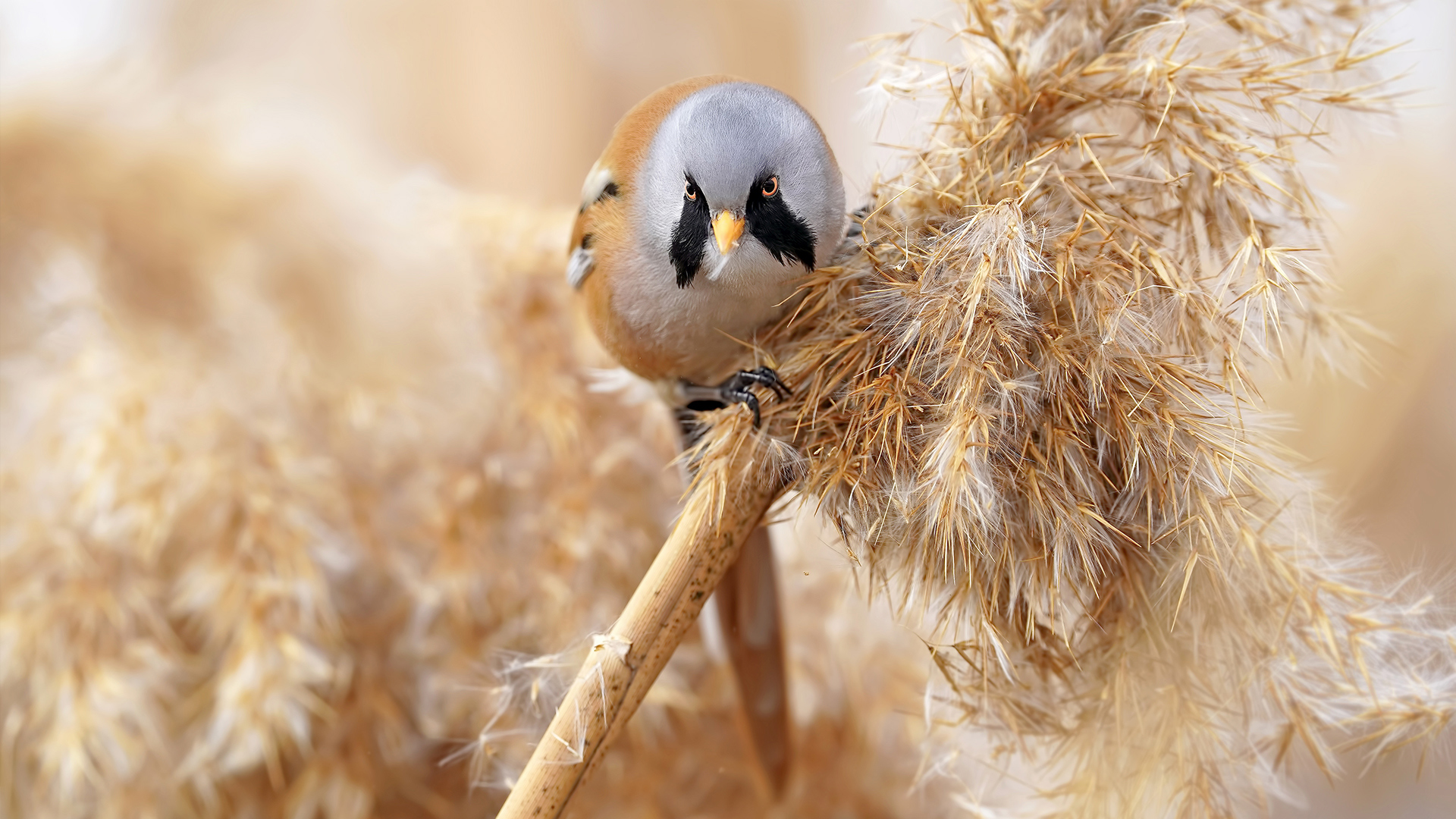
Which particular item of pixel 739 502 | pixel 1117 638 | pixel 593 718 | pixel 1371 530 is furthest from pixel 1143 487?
pixel 1371 530

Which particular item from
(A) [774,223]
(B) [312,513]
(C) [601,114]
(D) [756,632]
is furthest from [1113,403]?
(C) [601,114]

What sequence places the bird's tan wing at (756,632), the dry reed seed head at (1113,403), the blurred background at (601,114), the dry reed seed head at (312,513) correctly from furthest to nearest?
1. the blurred background at (601,114)
2. the dry reed seed head at (312,513)
3. the bird's tan wing at (756,632)
4. the dry reed seed head at (1113,403)

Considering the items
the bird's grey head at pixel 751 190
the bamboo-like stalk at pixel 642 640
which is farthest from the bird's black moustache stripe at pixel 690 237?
the bamboo-like stalk at pixel 642 640

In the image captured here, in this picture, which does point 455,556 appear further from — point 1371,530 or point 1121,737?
point 1371,530

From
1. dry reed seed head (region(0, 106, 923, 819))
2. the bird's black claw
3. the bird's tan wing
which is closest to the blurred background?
dry reed seed head (region(0, 106, 923, 819))

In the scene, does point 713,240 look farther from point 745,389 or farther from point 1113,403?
point 1113,403

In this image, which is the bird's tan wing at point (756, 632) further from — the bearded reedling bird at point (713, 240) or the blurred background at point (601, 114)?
the blurred background at point (601, 114)
